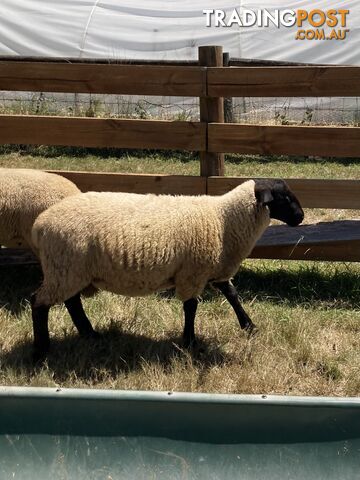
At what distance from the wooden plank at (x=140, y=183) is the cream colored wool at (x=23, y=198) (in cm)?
49

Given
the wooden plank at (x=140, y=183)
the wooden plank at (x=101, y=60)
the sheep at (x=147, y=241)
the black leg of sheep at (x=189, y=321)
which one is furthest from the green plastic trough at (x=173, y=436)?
the wooden plank at (x=101, y=60)

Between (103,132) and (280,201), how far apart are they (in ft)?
5.69

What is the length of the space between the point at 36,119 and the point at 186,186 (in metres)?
1.33

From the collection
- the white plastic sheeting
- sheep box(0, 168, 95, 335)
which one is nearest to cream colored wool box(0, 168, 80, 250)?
sheep box(0, 168, 95, 335)

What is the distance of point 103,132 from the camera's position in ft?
16.7

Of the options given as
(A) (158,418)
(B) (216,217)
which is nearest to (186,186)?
(B) (216,217)

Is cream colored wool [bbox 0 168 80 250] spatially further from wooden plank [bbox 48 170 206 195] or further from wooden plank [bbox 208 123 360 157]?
wooden plank [bbox 208 123 360 157]

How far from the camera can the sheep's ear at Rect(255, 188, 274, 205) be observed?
3.89m

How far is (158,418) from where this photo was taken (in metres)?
2.82

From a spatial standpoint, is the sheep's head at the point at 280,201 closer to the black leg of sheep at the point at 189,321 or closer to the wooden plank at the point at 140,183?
the black leg of sheep at the point at 189,321

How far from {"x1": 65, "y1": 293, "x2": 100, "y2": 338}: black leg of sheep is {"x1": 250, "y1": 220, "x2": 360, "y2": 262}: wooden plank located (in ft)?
5.49

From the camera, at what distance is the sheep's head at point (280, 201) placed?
13.2 feet

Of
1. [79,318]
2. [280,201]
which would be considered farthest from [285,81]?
[79,318]

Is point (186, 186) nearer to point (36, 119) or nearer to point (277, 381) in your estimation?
point (36, 119)
